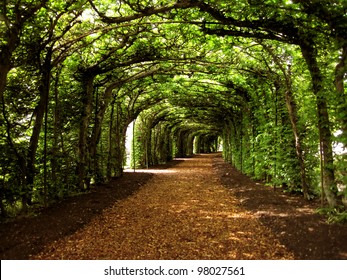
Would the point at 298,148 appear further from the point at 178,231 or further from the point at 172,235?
the point at 172,235

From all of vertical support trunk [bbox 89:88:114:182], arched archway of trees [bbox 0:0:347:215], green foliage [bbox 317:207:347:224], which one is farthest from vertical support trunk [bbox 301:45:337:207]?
vertical support trunk [bbox 89:88:114:182]

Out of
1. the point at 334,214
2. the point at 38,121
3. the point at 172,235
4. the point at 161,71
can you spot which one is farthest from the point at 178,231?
the point at 161,71

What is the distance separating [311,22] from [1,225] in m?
6.69

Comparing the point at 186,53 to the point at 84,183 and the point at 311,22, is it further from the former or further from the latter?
the point at 84,183

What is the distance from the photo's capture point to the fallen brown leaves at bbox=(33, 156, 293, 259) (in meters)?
4.61

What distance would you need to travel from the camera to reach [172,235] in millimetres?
5559

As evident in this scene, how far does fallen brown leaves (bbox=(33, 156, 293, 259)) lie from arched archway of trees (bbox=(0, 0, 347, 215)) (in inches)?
62.9

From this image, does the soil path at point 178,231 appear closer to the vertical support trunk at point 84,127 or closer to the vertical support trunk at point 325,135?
the vertical support trunk at point 325,135

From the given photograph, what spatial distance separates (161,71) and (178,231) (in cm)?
694

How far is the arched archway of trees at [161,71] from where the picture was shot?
Result: 225 inches

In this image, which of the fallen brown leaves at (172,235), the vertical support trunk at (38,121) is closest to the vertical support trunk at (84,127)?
the fallen brown leaves at (172,235)

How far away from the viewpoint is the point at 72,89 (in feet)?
32.3

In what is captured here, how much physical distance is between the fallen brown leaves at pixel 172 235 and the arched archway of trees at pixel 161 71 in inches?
62.9

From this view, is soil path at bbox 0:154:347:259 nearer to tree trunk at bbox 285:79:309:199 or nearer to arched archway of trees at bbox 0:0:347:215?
tree trunk at bbox 285:79:309:199
